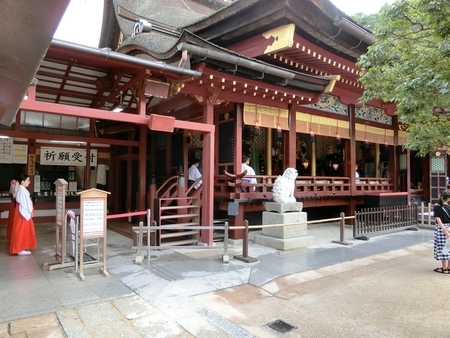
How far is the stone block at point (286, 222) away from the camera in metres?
7.58

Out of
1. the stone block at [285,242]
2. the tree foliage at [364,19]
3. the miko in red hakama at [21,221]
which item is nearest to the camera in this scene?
the miko in red hakama at [21,221]

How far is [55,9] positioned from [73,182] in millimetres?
11022

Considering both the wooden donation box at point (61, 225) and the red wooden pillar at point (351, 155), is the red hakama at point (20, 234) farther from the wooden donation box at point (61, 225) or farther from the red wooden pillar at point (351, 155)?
the red wooden pillar at point (351, 155)

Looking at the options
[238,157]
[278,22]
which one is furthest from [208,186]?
[278,22]

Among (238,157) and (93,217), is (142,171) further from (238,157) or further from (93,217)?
(93,217)

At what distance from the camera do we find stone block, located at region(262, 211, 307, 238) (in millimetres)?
7584

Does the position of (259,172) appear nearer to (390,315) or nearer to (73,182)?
(73,182)

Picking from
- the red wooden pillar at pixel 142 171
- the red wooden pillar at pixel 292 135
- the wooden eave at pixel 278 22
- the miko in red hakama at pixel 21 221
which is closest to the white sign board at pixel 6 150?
the red wooden pillar at pixel 142 171

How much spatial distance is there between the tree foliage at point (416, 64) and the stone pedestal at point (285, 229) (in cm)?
313

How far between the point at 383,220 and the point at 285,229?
444cm

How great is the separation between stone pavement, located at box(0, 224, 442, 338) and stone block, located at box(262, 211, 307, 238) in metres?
0.82

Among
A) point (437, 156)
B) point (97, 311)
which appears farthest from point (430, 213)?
point (97, 311)

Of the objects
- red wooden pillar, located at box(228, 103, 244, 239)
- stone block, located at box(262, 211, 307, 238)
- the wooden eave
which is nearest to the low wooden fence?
stone block, located at box(262, 211, 307, 238)

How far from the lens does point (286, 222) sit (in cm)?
754
